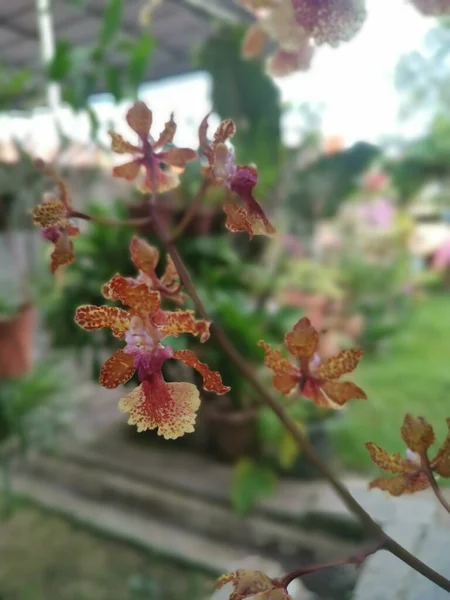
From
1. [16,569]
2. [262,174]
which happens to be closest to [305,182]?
[262,174]

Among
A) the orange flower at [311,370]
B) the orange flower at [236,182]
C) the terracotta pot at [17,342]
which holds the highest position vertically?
the orange flower at [236,182]

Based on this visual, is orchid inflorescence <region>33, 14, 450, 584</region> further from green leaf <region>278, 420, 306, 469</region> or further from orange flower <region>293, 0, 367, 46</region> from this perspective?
green leaf <region>278, 420, 306, 469</region>

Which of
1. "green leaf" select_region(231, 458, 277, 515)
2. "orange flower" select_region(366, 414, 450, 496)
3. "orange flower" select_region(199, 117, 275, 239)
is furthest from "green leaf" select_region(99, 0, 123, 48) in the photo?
"green leaf" select_region(231, 458, 277, 515)

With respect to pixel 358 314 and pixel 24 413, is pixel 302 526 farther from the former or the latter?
pixel 358 314

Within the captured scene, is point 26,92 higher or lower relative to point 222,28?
lower

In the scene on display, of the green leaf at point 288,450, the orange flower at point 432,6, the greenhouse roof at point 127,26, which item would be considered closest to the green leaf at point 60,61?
the greenhouse roof at point 127,26

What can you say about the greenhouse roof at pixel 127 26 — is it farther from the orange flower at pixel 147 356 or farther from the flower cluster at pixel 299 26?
the orange flower at pixel 147 356
